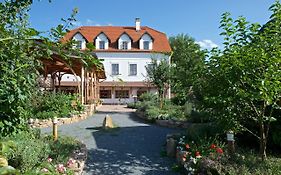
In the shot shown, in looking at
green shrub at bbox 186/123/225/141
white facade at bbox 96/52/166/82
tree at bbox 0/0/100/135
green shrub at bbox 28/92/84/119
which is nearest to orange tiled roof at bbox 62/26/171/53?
white facade at bbox 96/52/166/82

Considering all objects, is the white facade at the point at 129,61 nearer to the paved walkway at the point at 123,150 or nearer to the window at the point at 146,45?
the window at the point at 146,45

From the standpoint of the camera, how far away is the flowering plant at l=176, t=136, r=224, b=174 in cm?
575

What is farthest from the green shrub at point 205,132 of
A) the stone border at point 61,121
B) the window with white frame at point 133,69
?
the window with white frame at point 133,69

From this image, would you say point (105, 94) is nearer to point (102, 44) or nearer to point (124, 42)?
point (102, 44)

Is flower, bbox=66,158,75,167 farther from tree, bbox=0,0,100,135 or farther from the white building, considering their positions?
the white building

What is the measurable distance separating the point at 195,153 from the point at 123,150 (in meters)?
2.51

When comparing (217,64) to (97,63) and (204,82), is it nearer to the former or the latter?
(204,82)

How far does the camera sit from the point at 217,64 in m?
5.48

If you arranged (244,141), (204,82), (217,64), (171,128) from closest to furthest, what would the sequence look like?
1. (217,64)
2. (204,82)
3. (244,141)
4. (171,128)

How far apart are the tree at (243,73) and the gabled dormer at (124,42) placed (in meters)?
31.4

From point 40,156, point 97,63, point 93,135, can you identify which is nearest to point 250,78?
point 97,63

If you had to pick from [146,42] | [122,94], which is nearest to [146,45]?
[146,42]

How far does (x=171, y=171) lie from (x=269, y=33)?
360 centimetres

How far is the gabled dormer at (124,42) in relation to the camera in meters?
36.7
